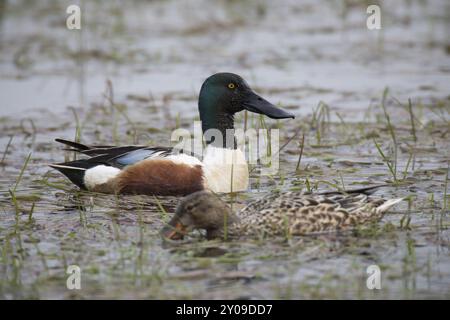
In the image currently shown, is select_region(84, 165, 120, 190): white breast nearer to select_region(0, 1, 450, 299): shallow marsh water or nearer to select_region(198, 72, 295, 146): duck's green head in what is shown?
select_region(0, 1, 450, 299): shallow marsh water

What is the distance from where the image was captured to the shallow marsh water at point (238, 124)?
16.1 ft

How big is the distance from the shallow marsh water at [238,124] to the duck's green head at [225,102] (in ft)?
1.84

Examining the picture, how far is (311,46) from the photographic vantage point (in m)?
12.3

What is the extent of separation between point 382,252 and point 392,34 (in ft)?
26.6

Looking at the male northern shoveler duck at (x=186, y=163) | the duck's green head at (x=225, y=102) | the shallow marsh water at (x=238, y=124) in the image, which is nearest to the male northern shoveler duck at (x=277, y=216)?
the shallow marsh water at (x=238, y=124)

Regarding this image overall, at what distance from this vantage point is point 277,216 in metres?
5.57

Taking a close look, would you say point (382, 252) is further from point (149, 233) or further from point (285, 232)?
point (149, 233)

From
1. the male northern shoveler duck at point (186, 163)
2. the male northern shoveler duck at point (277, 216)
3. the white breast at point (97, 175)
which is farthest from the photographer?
the white breast at point (97, 175)

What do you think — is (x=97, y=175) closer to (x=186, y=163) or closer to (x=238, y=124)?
(x=186, y=163)

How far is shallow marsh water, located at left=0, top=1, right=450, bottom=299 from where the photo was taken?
4902 millimetres

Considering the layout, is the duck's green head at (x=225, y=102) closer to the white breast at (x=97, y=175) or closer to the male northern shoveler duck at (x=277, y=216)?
the white breast at (x=97, y=175)

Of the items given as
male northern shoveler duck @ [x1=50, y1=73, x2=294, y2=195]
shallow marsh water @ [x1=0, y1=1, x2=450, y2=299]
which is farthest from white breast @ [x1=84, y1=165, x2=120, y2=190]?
shallow marsh water @ [x1=0, y1=1, x2=450, y2=299]

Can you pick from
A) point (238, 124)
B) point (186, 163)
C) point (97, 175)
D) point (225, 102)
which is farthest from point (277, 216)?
point (238, 124)

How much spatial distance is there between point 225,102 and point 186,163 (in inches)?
24.1
